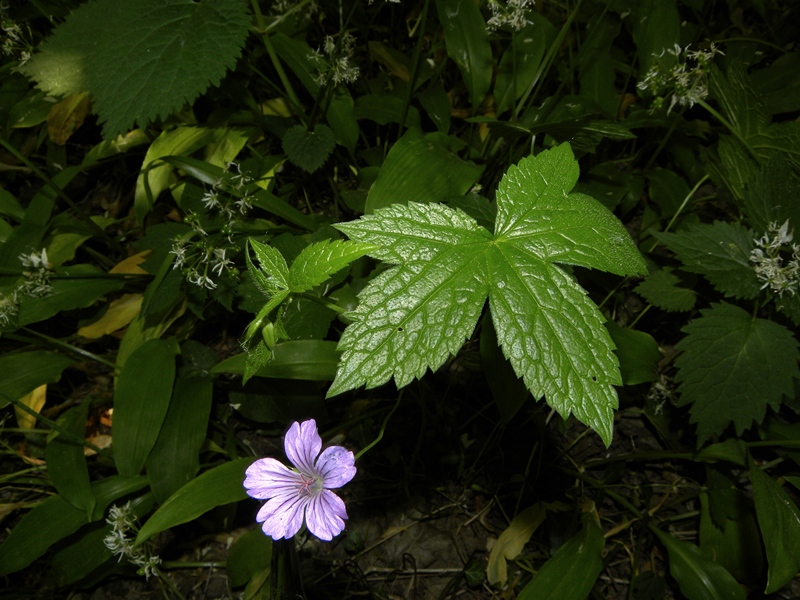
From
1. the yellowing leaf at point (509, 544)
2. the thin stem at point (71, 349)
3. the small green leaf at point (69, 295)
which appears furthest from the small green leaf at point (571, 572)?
the small green leaf at point (69, 295)

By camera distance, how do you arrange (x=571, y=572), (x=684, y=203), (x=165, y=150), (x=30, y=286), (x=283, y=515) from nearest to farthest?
(x=283, y=515), (x=571, y=572), (x=684, y=203), (x=30, y=286), (x=165, y=150)

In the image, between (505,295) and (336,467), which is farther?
(505,295)

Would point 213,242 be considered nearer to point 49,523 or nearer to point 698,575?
point 49,523

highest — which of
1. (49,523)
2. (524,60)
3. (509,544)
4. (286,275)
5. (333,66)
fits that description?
(524,60)

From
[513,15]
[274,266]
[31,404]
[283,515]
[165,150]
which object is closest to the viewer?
[283,515]

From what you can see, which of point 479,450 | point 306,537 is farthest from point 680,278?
point 306,537

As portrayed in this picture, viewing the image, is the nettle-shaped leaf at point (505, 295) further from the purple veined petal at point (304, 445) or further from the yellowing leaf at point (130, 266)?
the yellowing leaf at point (130, 266)

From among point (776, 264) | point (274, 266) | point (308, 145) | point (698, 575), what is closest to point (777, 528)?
point (698, 575)
